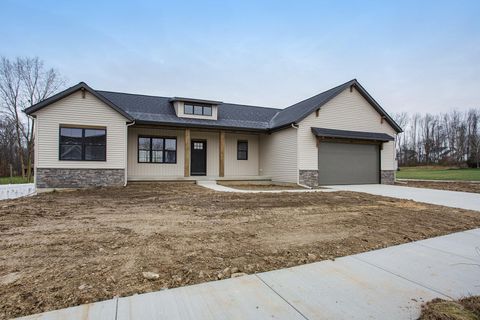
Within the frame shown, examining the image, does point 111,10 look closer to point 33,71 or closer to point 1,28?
point 1,28

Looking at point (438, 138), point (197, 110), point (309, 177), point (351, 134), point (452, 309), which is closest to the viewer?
point (452, 309)

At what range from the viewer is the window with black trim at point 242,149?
16812mm

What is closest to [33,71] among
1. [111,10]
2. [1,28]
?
[1,28]

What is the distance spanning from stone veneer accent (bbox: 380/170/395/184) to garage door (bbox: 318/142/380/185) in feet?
0.86

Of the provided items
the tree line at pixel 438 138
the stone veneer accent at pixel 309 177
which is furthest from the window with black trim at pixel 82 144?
the tree line at pixel 438 138

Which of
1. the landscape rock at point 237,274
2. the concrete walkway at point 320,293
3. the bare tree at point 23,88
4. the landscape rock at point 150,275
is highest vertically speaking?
the bare tree at point 23,88

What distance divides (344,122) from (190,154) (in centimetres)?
917

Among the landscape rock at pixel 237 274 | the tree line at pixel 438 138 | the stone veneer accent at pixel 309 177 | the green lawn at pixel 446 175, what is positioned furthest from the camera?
the tree line at pixel 438 138

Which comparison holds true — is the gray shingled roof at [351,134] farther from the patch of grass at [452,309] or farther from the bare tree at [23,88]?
the bare tree at [23,88]

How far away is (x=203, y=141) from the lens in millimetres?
16062

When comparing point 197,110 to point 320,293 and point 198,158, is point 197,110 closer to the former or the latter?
point 198,158

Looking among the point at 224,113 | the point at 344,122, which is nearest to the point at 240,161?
the point at 224,113

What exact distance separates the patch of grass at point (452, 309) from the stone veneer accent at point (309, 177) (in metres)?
11.4

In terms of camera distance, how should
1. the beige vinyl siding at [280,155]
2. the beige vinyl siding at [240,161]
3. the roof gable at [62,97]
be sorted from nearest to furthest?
the roof gable at [62,97]
the beige vinyl siding at [280,155]
the beige vinyl siding at [240,161]
